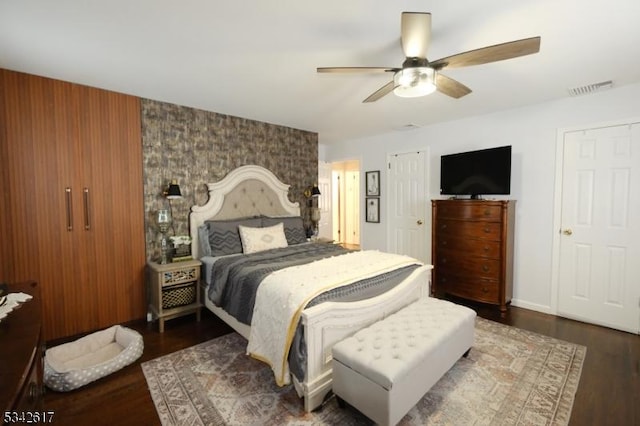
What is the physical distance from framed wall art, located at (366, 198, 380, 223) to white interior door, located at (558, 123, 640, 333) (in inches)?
99.0

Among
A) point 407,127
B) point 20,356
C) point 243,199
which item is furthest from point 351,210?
point 20,356

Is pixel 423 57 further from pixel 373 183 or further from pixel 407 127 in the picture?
pixel 373 183

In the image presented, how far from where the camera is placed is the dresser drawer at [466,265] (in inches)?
134

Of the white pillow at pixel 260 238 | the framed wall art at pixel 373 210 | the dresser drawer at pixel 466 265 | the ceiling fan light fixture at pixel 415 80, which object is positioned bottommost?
the dresser drawer at pixel 466 265

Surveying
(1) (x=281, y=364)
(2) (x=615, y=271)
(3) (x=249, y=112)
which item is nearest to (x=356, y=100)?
(3) (x=249, y=112)

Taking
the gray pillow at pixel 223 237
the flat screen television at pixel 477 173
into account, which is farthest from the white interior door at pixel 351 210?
the gray pillow at pixel 223 237

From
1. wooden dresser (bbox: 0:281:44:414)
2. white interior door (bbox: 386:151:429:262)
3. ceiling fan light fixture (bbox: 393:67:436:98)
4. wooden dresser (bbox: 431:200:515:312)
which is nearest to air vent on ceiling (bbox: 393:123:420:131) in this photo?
white interior door (bbox: 386:151:429:262)

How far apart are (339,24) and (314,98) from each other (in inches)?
53.3

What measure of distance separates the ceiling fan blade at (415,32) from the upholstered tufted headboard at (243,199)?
2.75m

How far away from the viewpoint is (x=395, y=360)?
1652 millimetres

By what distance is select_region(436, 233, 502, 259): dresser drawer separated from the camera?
3381 millimetres

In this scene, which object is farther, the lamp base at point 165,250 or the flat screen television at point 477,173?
the flat screen television at point 477,173

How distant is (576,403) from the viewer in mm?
1928

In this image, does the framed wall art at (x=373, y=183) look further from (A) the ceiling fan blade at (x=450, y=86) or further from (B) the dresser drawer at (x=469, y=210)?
(A) the ceiling fan blade at (x=450, y=86)
